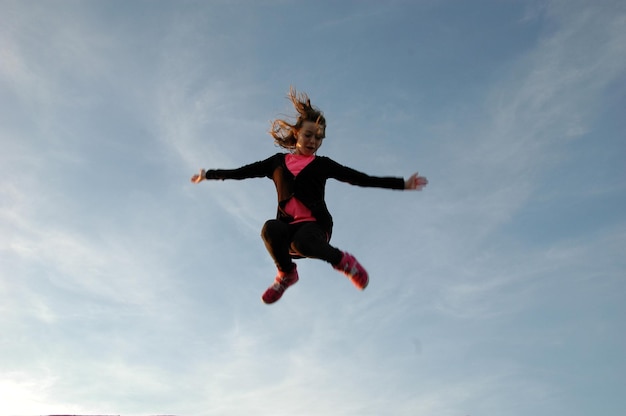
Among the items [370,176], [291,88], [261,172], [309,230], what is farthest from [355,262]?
[291,88]

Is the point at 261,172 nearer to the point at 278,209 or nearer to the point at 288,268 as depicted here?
the point at 278,209

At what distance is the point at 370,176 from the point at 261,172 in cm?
133

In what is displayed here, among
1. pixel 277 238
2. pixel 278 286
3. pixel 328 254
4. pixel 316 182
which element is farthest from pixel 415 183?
pixel 278 286

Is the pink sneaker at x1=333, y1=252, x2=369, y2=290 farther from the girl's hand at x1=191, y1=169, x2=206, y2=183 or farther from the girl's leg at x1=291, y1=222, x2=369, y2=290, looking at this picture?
the girl's hand at x1=191, y1=169, x2=206, y2=183

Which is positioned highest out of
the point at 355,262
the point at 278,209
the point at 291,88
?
the point at 291,88

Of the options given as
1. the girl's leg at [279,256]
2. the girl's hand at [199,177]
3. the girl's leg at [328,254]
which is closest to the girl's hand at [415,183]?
the girl's leg at [328,254]

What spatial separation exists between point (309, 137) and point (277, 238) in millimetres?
1426

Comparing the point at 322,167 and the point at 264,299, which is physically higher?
the point at 322,167

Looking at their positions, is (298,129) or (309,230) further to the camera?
(298,129)

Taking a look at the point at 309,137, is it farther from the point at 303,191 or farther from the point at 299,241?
the point at 299,241

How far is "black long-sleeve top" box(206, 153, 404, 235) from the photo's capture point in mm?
7121

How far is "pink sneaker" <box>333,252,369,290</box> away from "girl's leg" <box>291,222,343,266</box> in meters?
0.06

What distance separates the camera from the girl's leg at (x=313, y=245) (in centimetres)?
671

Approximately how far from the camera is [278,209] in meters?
7.26
